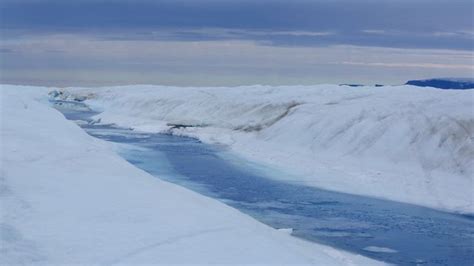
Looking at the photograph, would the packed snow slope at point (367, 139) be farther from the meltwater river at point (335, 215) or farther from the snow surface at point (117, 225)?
the snow surface at point (117, 225)

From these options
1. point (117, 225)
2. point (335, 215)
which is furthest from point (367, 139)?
point (117, 225)

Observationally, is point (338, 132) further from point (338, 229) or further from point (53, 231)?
point (53, 231)

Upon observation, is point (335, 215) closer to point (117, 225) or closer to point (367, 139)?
point (117, 225)

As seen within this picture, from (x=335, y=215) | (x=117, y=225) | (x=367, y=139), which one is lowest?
(x=117, y=225)

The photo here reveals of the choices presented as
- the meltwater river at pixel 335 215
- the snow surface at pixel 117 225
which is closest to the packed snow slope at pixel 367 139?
the meltwater river at pixel 335 215

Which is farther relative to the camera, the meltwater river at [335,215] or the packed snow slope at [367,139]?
the packed snow slope at [367,139]

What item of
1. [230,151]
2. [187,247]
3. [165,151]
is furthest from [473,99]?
[187,247]
